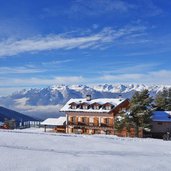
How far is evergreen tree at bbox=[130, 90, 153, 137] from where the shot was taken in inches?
2537

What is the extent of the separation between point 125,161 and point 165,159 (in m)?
4.57

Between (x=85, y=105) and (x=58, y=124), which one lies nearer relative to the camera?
(x=85, y=105)

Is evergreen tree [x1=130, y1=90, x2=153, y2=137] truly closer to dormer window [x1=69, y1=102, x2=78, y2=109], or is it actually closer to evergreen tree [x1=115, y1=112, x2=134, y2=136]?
evergreen tree [x1=115, y1=112, x2=134, y2=136]

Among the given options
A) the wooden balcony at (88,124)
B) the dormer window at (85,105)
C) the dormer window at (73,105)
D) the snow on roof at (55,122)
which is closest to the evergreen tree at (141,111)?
the wooden balcony at (88,124)

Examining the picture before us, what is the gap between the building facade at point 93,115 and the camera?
257 feet

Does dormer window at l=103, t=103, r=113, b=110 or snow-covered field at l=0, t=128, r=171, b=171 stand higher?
dormer window at l=103, t=103, r=113, b=110

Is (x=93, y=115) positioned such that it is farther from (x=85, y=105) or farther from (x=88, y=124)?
(x=85, y=105)

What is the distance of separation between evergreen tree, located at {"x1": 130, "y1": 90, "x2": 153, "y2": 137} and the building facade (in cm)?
1193

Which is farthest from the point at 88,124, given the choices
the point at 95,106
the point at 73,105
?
the point at 73,105

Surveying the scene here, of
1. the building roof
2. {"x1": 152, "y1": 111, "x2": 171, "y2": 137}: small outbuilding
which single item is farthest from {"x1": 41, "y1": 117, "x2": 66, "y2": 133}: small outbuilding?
{"x1": 152, "y1": 111, "x2": 171, "y2": 137}: small outbuilding

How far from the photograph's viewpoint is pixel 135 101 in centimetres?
6588

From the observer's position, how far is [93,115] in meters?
80.5

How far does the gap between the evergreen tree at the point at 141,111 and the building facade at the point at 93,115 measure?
11929 millimetres

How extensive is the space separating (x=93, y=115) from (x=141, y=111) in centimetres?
1784
